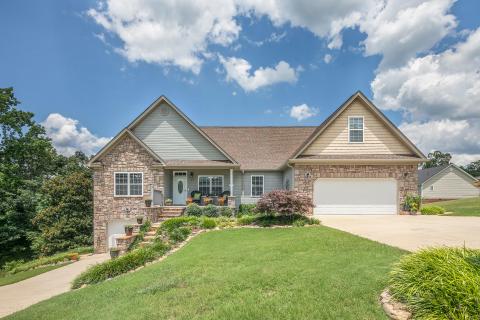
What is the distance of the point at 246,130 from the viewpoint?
24766 millimetres

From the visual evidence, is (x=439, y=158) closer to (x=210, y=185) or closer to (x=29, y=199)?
(x=210, y=185)

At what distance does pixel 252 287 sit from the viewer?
5363mm

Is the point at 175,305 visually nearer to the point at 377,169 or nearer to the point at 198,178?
the point at 198,178

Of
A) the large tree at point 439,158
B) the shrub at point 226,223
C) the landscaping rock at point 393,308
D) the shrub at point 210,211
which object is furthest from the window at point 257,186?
the large tree at point 439,158

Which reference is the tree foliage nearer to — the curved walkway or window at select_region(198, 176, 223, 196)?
window at select_region(198, 176, 223, 196)

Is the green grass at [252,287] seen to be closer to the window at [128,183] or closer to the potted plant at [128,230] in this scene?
the potted plant at [128,230]

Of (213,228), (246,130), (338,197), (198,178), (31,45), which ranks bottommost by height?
(213,228)

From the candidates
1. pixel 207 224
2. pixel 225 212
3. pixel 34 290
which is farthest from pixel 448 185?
pixel 34 290

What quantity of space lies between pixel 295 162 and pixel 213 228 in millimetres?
6703

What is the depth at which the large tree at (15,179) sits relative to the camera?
21.4 m

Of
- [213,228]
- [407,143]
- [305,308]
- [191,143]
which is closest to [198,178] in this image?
[191,143]

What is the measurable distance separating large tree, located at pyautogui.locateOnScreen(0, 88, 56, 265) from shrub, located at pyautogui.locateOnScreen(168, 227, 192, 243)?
15.5 metres

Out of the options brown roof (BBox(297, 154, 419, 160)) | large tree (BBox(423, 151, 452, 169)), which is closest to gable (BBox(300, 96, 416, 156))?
brown roof (BBox(297, 154, 419, 160))

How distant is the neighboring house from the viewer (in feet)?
126
